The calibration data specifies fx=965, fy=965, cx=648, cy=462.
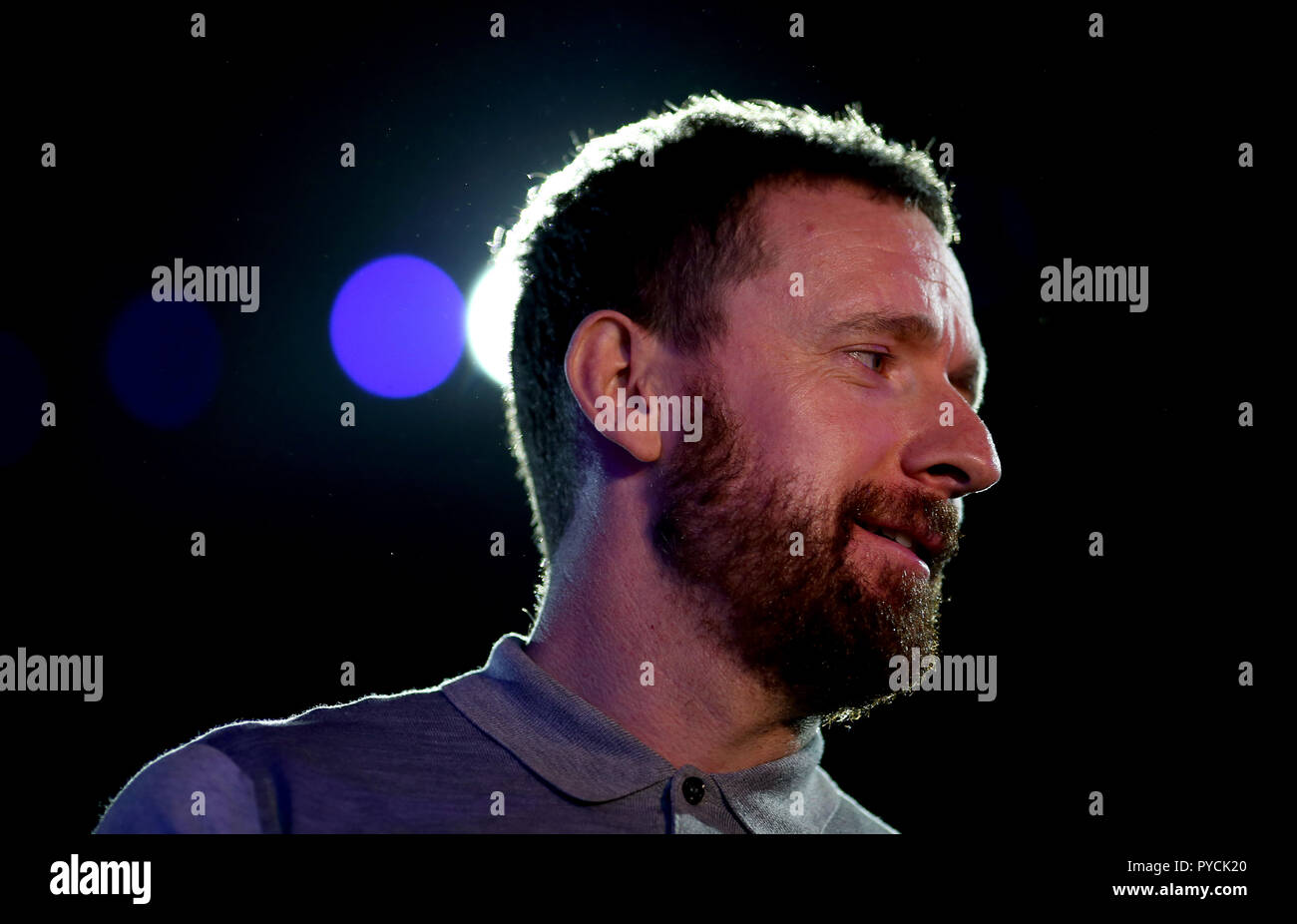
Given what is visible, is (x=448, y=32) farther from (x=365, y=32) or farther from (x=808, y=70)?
(x=808, y=70)

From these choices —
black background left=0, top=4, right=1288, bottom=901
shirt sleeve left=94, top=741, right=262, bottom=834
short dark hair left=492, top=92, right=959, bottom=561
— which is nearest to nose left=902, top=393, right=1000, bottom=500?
short dark hair left=492, top=92, right=959, bottom=561

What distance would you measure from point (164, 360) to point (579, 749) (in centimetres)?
211

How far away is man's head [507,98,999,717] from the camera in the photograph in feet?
5.13

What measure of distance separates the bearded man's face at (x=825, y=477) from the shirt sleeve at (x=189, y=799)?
0.73 metres

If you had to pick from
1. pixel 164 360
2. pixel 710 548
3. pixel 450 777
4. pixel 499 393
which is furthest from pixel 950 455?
pixel 164 360

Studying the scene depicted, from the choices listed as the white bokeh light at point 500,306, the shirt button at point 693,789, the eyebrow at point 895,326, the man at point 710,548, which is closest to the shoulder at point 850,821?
Result: the man at point 710,548

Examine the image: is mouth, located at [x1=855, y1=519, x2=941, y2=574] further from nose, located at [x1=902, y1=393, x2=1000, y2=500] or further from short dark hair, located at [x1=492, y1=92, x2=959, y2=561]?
short dark hair, located at [x1=492, y1=92, x2=959, y2=561]

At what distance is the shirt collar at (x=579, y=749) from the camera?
57.1 inches

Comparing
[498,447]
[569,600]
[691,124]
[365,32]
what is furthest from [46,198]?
[569,600]

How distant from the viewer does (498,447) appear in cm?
299

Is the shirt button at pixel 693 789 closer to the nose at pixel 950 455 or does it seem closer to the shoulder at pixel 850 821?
the shoulder at pixel 850 821

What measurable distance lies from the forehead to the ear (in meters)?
0.27

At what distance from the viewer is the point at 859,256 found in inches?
66.6

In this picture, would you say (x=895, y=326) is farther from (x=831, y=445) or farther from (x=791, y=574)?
(x=791, y=574)
